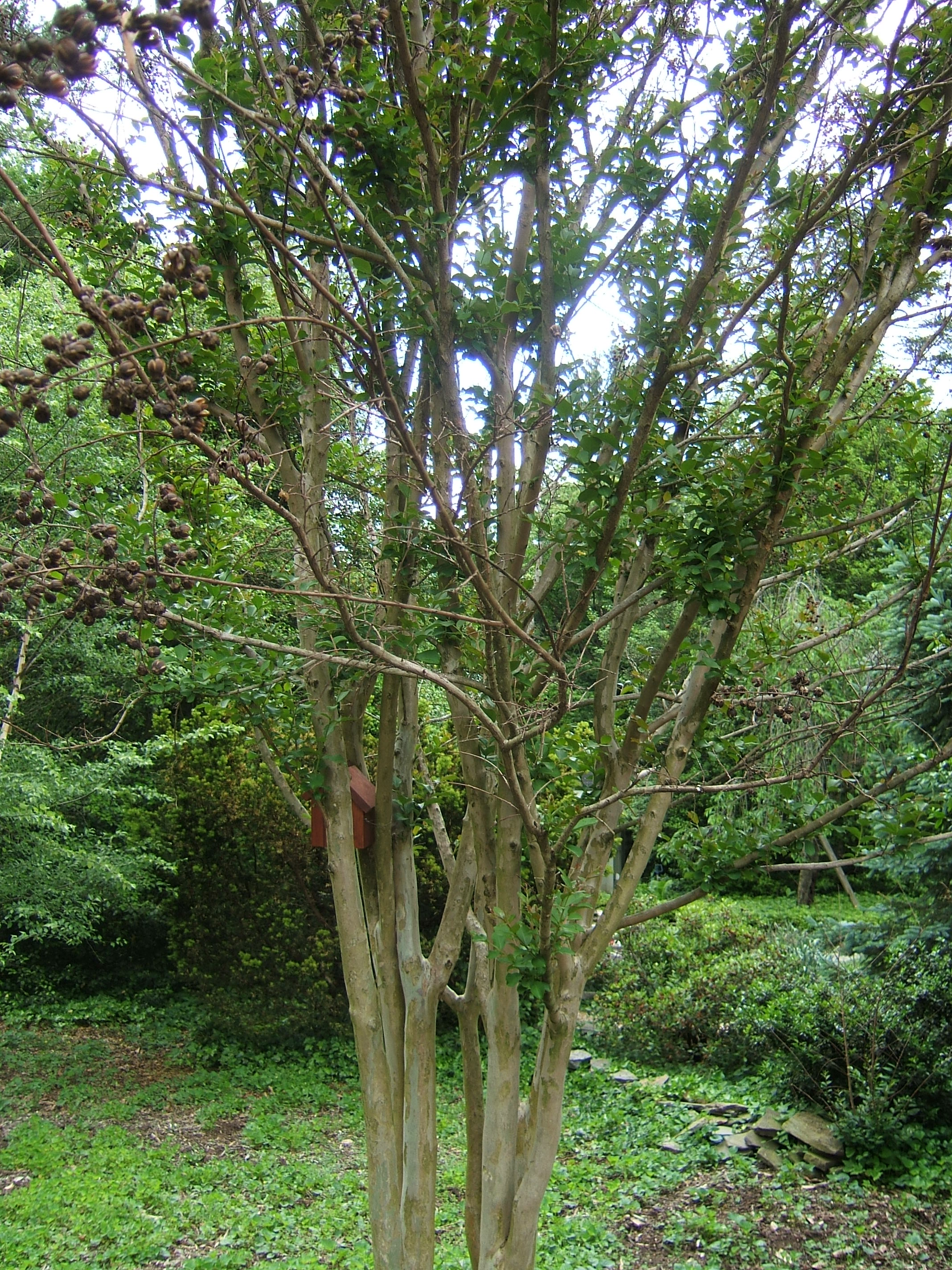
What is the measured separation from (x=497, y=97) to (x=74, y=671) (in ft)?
20.8

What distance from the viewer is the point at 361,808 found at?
304 cm

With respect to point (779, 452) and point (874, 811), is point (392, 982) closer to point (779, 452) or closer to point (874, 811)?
point (874, 811)

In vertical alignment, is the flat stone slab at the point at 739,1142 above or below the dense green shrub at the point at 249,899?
below

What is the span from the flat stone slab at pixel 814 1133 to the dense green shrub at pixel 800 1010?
0.40ft

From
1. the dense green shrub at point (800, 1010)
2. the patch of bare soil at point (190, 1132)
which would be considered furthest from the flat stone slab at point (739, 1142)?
the patch of bare soil at point (190, 1132)

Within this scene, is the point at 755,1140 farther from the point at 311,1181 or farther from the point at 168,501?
the point at 168,501

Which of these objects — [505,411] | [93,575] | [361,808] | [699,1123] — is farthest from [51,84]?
[699,1123]

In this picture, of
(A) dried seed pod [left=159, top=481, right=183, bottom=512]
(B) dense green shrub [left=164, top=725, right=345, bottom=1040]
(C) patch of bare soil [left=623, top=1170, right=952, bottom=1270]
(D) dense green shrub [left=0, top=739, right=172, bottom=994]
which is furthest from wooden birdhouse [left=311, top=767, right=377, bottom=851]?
(B) dense green shrub [left=164, top=725, right=345, bottom=1040]

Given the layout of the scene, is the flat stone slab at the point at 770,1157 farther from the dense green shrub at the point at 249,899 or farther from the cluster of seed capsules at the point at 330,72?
the cluster of seed capsules at the point at 330,72

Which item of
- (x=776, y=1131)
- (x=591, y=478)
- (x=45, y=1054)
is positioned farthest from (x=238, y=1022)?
(x=591, y=478)

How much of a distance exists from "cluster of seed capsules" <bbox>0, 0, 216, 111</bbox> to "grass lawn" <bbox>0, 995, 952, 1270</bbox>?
15.2 ft

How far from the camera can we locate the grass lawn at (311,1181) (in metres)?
4.43

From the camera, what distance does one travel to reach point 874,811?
2.65 m

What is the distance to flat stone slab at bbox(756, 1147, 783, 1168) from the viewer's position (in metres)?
5.40
